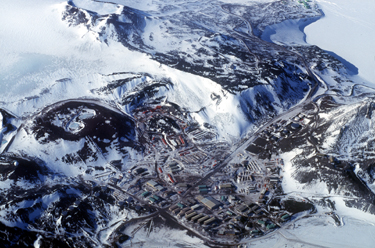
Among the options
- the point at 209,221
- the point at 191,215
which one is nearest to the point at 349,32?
the point at 209,221

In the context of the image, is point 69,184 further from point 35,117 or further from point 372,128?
point 372,128

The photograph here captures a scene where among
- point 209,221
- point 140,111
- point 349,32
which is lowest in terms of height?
point 209,221

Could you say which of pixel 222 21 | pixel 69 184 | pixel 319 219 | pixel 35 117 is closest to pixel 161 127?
pixel 69 184

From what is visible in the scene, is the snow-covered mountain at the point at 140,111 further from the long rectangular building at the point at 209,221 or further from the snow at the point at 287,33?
the long rectangular building at the point at 209,221

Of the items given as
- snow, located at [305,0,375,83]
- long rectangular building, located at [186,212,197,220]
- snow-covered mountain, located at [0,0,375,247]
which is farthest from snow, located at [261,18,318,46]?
long rectangular building, located at [186,212,197,220]

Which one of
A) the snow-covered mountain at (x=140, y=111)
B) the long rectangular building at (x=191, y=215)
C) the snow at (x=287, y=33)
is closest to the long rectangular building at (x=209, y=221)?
the long rectangular building at (x=191, y=215)

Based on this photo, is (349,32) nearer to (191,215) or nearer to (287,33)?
(287,33)
